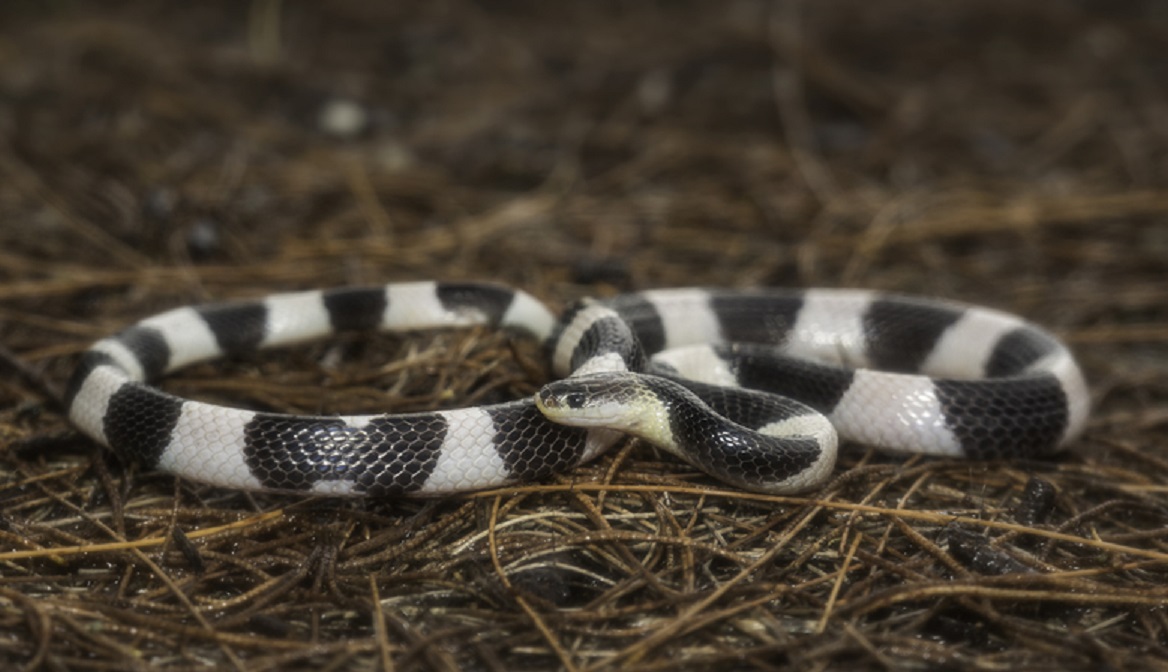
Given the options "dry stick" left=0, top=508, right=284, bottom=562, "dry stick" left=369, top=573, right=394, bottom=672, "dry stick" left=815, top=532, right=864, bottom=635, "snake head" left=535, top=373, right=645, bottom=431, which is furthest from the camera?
"snake head" left=535, top=373, right=645, bottom=431

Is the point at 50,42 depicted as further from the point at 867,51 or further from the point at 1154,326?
the point at 1154,326

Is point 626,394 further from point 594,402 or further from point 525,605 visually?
point 525,605

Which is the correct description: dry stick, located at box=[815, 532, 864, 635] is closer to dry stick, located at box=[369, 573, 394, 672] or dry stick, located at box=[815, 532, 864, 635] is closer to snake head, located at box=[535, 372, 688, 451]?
snake head, located at box=[535, 372, 688, 451]

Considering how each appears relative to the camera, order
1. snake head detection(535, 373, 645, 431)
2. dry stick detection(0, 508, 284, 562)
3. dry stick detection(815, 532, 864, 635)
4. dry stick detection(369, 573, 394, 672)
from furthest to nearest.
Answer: snake head detection(535, 373, 645, 431) → dry stick detection(0, 508, 284, 562) → dry stick detection(815, 532, 864, 635) → dry stick detection(369, 573, 394, 672)

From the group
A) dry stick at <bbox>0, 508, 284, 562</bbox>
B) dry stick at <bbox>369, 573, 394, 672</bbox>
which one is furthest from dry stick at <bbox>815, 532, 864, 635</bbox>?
dry stick at <bbox>0, 508, 284, 562</bbox>

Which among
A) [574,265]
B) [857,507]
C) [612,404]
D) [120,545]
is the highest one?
[574,265]

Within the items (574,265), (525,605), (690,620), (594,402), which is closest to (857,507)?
(690,620)
